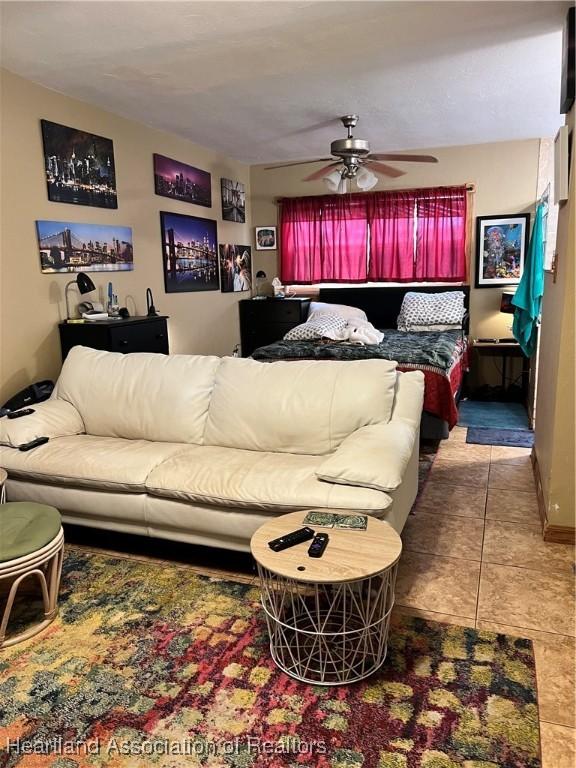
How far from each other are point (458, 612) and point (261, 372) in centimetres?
151

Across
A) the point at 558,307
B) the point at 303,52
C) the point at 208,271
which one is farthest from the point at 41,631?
the point at 208,271

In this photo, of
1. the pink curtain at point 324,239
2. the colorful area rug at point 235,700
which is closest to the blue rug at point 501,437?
the colorful area rug at point 235,700

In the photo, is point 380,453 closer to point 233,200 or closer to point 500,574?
point 500,574

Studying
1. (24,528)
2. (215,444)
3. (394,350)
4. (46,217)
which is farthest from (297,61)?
(24,528)

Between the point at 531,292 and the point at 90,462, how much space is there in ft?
12.7

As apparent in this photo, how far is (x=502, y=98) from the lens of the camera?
430 centimetres

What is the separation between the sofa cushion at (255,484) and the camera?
7.43 ft

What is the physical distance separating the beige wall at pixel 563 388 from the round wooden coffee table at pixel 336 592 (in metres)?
1.25

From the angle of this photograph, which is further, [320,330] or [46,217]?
[320,330]

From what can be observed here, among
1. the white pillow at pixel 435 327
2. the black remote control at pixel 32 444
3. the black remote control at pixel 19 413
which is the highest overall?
the white pillow at pixel 435 327

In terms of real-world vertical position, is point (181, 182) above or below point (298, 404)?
above

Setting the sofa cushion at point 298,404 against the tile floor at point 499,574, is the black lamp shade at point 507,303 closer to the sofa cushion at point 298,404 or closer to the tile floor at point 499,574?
the tile floor at point 499,574

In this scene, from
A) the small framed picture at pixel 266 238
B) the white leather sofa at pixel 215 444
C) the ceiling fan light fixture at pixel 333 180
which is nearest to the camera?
the white leather sofa at pixel 215 444

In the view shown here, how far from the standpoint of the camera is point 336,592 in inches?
78.1
